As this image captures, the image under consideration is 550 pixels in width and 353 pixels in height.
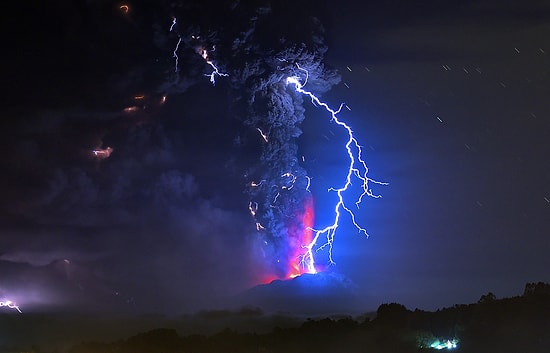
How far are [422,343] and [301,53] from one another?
48.2ft

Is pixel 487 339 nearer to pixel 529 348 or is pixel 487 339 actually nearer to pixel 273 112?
pixel 529 348

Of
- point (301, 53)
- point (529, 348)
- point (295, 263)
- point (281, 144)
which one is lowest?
point (529, 348)

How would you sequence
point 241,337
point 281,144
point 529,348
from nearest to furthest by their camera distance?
point 529,348 → point 281,144 → point 241,337

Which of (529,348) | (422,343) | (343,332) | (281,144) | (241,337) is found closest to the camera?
(529,348)

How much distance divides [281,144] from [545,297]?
604 inches

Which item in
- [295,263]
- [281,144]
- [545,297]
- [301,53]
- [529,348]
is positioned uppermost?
[301,53]

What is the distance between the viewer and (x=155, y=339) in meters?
62.0

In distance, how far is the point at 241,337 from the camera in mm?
59000

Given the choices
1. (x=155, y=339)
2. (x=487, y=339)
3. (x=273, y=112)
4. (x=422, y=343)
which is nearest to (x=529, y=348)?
(x=487, y=339)

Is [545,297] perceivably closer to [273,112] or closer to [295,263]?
[295,263]

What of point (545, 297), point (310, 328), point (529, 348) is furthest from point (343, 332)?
point (529, 348)

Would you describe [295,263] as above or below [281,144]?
below

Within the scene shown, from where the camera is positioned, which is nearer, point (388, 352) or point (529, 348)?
point (529, 348)

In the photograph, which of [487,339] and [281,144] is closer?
[487,339]
